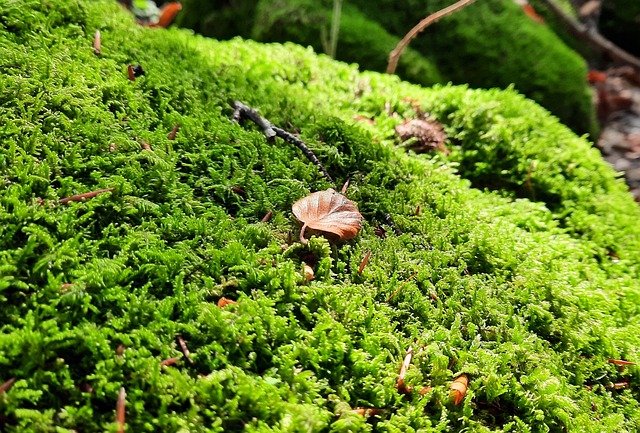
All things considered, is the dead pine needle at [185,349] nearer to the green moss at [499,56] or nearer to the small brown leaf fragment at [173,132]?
the small brown leaf fragment at [173,132]

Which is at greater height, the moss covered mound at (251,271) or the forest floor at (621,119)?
the forest floor at (621,119)

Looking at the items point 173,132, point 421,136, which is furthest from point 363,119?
point 173,132

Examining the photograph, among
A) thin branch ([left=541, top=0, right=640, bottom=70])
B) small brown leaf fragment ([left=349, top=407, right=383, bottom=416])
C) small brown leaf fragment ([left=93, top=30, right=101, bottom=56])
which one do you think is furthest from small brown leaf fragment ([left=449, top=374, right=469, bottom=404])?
thin branch ([left=541, top=0, right=640, bottom=70])

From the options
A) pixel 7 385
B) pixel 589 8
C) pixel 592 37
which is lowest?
pixel 7 385

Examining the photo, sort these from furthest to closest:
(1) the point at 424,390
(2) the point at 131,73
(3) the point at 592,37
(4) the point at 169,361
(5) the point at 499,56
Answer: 1. (3) the point at 592,37
2. (5) the point at 499,56
3. (2) the point at 131,73
4. (1) the point at 424,390
5. (4) the point at 169,361

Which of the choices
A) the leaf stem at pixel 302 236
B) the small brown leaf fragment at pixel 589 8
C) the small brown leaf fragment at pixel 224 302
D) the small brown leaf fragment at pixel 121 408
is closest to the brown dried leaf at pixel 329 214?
the leaf stem at pixel 302 236

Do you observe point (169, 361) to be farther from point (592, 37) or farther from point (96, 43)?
point (592, 37)

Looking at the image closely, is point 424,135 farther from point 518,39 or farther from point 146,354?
point 518,39
